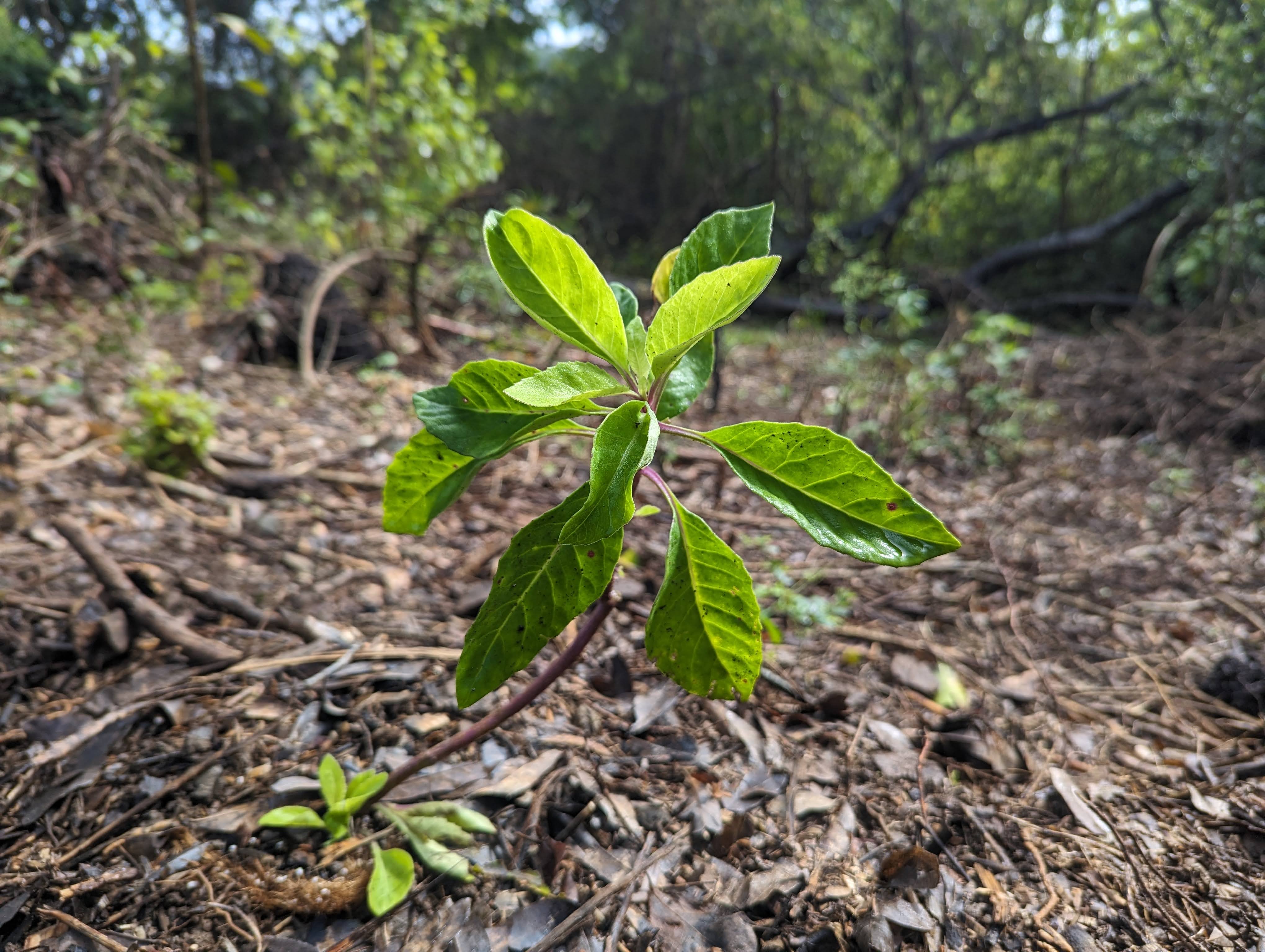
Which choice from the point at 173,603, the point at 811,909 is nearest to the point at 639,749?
the point at 811,909

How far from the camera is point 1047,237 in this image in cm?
708

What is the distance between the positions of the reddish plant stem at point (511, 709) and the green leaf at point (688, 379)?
26 centimetres

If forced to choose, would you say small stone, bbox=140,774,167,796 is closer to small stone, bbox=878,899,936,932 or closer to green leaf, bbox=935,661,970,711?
small stone, bbox=878,899,936,932

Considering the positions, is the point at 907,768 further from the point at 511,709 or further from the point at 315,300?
the point at 315,300

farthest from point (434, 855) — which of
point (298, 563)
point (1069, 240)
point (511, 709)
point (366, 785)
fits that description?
point (1069, 240)

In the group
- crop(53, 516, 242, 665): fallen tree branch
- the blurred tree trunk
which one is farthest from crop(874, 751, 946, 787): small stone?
the blurred tree trunk

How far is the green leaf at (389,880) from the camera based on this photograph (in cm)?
91

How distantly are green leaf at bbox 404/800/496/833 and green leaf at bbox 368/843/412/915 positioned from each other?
8cm

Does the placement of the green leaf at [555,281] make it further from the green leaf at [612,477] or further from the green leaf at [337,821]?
the green leaf at [337,821]

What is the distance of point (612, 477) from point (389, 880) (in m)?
0.67

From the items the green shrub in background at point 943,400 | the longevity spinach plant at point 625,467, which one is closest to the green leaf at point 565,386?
the longevity spinach plant at point 625,467

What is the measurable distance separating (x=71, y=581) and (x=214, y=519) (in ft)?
1.49

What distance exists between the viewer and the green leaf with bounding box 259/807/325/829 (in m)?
0.98

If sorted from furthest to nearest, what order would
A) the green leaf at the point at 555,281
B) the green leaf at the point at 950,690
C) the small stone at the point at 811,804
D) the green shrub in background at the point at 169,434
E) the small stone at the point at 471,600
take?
the green shrub in background at the point at 169,434
the small stone at the point at 471,600
the green leaf at the point at 950,690
the small stone at the point at 811,804
the green leaf at the point at 555,281
